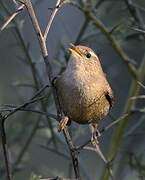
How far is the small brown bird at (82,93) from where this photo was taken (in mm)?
3146

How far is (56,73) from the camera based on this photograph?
16.3ft

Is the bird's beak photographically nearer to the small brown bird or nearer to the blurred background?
the small brown bird

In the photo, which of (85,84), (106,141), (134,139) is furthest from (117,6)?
(85,84)

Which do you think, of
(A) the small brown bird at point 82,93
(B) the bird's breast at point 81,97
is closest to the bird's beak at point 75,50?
(A) the small brown bird at point 82,93

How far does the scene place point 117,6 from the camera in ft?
19.0

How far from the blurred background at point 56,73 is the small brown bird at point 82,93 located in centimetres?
26

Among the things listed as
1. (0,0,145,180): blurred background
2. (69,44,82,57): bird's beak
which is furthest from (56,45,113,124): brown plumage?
(0,0,145,180): blurred background

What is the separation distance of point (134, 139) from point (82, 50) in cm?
200

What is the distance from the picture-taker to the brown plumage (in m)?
3.15

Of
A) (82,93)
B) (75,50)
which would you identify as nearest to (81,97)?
(82,93)

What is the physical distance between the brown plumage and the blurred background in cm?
26

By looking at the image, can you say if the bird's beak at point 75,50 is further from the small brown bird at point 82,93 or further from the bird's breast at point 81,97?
the bird's breast at point 81,97

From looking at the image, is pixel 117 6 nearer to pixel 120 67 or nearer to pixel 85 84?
pixel 120 67

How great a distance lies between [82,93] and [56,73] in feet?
5.89
